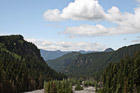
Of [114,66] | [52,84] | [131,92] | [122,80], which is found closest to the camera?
[131,92]

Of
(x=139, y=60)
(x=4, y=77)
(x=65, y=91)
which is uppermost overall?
(x=139, y=60)

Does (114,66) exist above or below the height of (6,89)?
above

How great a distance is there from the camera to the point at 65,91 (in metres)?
162

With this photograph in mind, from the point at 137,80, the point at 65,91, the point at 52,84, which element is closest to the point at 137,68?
the point at 137,80

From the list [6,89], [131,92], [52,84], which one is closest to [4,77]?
[6,89]

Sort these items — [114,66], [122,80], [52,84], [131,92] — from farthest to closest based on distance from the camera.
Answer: [114,66] → [52,84] → [122,80] → [131,92]

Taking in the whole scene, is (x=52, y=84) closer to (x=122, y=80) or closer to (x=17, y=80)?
(x=17, y=80)

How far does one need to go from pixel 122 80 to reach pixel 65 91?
1737 inches

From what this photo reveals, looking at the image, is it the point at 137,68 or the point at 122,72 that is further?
the point at 122,72

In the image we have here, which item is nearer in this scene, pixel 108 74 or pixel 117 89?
pixel 117 89

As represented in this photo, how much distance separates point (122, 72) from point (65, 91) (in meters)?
47.2

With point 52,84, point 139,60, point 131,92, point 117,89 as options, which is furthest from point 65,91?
point 139,60

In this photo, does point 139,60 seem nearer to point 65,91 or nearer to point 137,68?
point 137,68

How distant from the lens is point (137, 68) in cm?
15438
